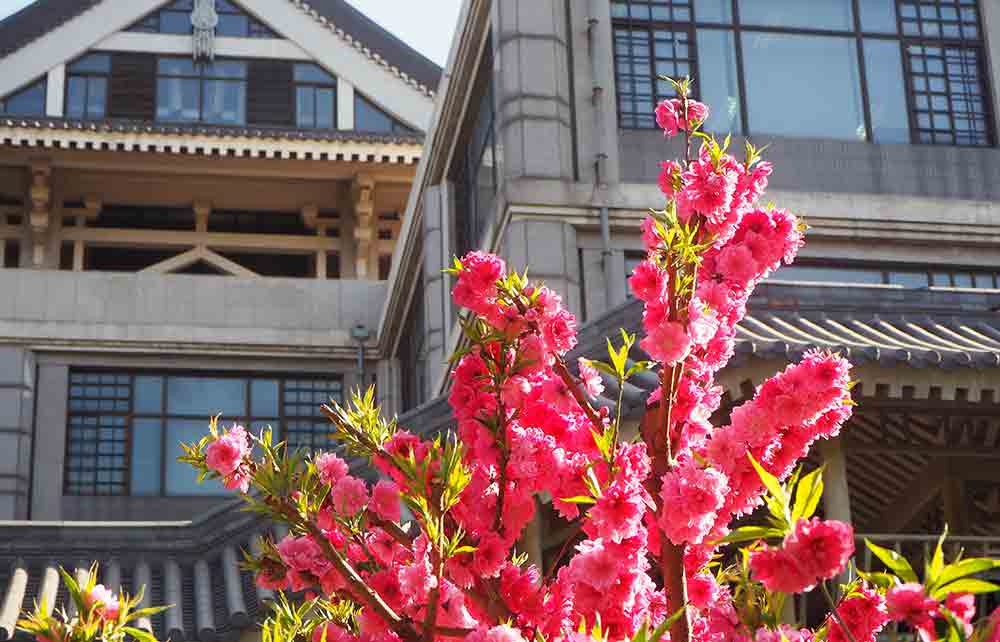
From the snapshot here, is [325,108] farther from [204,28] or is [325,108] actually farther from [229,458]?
[229,458]

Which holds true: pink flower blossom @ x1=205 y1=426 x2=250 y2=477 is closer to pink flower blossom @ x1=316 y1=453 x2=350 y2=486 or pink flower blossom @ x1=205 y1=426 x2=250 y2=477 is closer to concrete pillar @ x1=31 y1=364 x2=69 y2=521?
pink flower blossom @ x1=316 y1=453 x2=350 y2=486

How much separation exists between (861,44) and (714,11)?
1863mm

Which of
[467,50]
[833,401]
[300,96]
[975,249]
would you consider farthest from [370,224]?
[833,401]

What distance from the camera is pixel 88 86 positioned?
29.3 m

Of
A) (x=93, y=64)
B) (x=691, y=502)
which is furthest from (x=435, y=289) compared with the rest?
(x=691, y=502)

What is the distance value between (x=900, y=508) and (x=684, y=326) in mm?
10097

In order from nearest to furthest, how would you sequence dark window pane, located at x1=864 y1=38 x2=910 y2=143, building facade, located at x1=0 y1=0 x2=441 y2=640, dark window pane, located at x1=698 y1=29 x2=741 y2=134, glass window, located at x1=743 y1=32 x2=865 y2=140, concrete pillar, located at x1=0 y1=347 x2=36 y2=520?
dark window pane, located at x1=698 y1=29 x2=741 y2=134
glass window, located at x1=743 y1=32 x2=865 y2=140
dark window pane, located at x1=864 y1=38 x2=910 y2=143
concrete pillar, located at x1=0 y1=347 x2=36 y2=520
building facade, located at x1=0 y1=0 x2=441 y2=640

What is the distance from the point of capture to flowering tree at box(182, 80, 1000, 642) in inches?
237

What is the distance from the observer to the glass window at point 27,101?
28641 mm

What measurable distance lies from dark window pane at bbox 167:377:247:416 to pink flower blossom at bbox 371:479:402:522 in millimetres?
18977

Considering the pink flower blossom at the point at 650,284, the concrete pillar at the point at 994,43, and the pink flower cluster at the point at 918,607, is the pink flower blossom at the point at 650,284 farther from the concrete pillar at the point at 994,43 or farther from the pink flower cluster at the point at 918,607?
the concrete pillar at the point at 994,43

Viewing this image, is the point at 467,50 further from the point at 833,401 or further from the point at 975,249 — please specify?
the point at 833,401

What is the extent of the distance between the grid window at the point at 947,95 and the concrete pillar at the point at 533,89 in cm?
439

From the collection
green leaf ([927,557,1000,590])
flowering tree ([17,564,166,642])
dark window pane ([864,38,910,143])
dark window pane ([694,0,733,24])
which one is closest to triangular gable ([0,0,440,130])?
dark window pane ([694,0,733,24])
